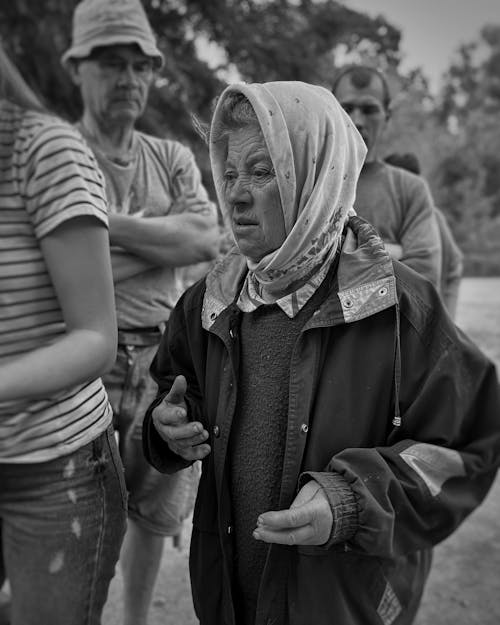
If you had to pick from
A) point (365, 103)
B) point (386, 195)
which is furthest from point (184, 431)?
point (365, 103)

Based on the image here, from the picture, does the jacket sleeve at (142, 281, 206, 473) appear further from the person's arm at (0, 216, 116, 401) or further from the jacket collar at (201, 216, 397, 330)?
the person's arm at (0, 216, 116, 401)

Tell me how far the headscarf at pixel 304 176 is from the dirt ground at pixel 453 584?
2.13 metres

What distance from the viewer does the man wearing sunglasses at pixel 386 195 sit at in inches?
103

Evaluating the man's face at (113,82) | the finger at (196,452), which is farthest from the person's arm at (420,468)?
the man's face at (113,82)

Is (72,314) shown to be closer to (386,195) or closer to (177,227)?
(177,227)

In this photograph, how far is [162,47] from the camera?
786cm

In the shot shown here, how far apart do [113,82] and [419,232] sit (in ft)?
4.22

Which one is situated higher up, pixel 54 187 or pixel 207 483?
pixel 54 187

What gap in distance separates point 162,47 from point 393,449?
7.40m

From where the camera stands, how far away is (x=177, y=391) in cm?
158

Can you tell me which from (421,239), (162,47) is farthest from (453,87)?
(421,239)

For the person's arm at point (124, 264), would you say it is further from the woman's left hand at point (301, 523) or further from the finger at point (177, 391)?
the woman's left hand at point (301, 523)

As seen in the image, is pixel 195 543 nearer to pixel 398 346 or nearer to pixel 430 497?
pixel 430 497

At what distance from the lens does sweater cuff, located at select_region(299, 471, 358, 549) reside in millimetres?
1311
